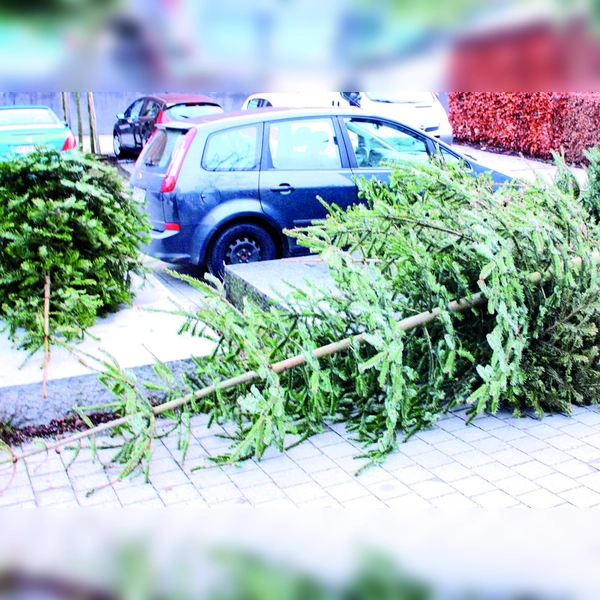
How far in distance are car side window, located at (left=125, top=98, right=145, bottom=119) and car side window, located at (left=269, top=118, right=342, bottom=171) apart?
12113 millimetres

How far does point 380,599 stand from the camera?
60cm

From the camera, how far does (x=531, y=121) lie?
60.8ft

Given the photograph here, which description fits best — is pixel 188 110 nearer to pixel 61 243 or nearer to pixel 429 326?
pixel 61 243

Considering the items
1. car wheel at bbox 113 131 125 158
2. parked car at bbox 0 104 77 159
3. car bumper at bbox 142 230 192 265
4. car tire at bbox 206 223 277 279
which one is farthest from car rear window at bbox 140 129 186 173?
car wheel at bbox 113 131 125 158

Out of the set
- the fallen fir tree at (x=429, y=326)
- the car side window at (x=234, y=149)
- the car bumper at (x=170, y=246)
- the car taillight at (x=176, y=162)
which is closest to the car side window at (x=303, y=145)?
the car side window at (x=234, y=149)

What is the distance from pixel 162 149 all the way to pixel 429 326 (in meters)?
5.63

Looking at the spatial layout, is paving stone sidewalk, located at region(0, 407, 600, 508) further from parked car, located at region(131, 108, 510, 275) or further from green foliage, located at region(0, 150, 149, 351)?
parked car, located at region(131, 108, 510, 275)

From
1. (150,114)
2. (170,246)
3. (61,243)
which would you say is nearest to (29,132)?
(150,114)

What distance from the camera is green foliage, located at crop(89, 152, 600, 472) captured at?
3.66 metres

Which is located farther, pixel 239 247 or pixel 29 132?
pixel 29 132

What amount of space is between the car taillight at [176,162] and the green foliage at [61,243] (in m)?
2.45

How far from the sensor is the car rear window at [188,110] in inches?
691
